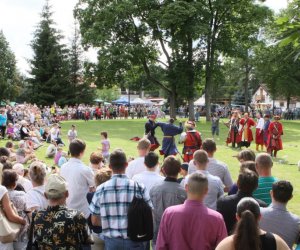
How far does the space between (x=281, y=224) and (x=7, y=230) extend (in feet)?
9.00

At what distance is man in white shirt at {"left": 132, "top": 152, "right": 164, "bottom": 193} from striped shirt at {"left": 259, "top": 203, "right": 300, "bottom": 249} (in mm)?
1456

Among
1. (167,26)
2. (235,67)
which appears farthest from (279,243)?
(235,67)

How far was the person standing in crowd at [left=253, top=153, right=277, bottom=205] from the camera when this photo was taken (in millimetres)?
5191

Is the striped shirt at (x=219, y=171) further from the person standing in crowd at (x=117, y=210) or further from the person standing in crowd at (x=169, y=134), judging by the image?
the person standing in crowd at (x=169, y=134)

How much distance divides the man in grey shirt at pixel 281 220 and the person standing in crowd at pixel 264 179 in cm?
100

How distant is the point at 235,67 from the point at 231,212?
68.1 metres

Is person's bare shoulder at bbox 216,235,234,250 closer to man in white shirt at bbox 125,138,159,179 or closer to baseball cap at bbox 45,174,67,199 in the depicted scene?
baseball cap at bbox 45,174,67,199

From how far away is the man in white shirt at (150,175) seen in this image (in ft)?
17.3

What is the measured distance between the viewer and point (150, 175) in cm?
536

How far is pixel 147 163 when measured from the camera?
5.40 meters

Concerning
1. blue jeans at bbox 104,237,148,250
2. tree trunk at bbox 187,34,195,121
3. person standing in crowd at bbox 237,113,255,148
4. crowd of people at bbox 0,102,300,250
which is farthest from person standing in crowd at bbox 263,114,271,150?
tree trunk at bbox 187,34,195,121

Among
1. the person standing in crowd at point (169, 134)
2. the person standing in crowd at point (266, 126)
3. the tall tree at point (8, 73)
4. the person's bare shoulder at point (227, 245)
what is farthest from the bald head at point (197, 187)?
the tall tree at point (8, 73)

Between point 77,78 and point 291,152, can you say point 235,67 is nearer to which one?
point 77,78

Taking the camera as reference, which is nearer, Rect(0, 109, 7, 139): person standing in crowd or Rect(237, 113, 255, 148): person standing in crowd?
Rect(237, 113, 255, 148): person standing in crowd
